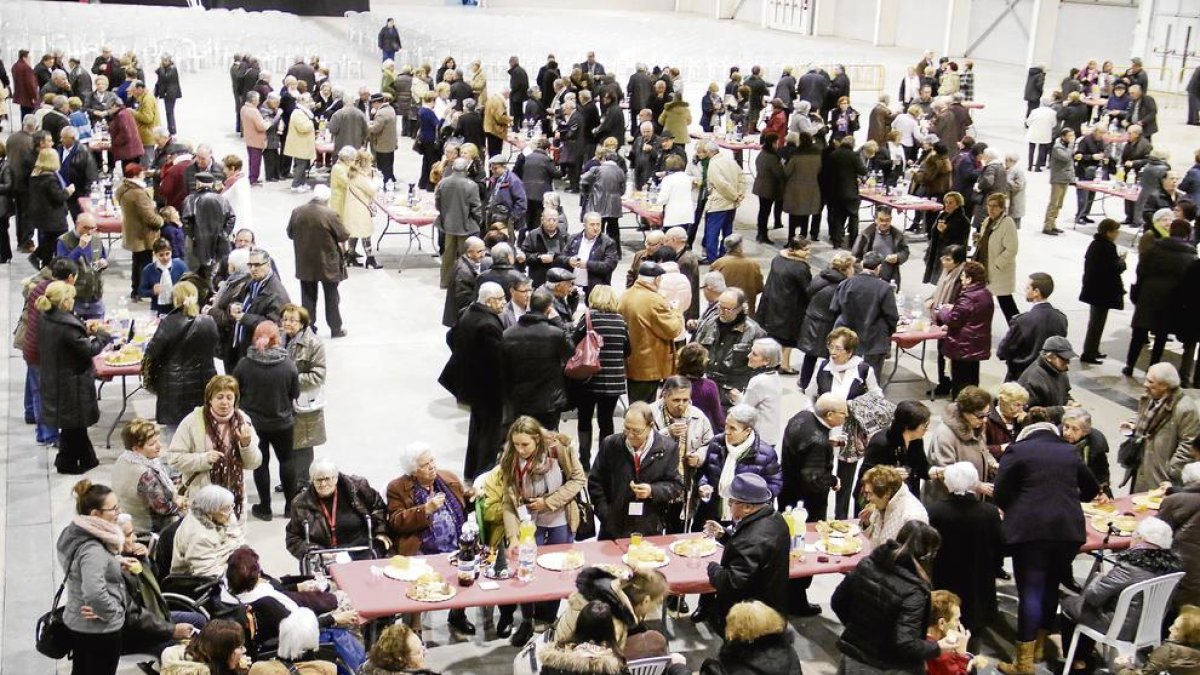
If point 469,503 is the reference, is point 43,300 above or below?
above

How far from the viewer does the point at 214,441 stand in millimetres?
7863

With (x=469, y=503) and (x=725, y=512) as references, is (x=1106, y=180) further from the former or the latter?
(x=469, y=503)

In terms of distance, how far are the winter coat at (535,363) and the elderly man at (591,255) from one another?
2893 millimetres

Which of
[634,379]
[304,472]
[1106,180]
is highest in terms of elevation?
[1106,180]

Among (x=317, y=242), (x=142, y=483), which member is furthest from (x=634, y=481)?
(x=317, y=242)

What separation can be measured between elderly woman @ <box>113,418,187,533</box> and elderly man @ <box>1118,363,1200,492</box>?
6151 millimetres

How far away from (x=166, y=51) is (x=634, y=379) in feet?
81.8

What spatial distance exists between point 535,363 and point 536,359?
28 millimetres

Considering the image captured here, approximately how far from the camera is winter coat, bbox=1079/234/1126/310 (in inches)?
486

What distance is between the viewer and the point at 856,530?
760 centimetres

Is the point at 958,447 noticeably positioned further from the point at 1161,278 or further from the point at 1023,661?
the point at 1161,278

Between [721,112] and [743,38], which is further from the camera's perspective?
[743,38]

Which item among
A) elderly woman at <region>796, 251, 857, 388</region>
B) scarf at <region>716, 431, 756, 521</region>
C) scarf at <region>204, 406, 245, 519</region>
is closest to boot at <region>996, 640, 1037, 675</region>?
scarf at <region>716, 431, 756, 521</region>

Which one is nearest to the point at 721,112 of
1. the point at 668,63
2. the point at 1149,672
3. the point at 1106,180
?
the point at 1106,180
